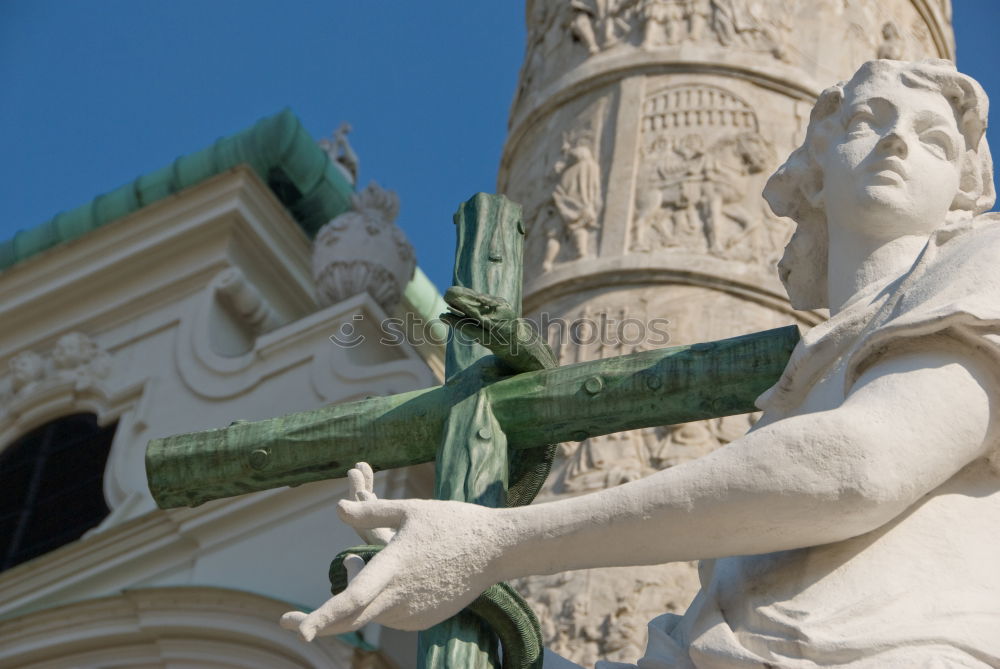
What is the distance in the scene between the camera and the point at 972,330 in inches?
119

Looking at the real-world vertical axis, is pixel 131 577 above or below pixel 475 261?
above

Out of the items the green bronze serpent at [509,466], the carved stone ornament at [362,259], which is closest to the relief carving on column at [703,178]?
the carved stone ornament at [362,259]

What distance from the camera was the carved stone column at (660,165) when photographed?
786 cm

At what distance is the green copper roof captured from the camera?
1370 centimetres

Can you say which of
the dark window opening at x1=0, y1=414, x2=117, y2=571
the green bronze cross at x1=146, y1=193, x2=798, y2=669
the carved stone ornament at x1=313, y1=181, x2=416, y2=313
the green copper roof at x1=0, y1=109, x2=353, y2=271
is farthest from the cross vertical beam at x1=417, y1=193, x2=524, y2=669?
the green copper roof at x1=0, y1=109, x2=353, y2=271

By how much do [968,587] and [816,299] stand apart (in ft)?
2.77

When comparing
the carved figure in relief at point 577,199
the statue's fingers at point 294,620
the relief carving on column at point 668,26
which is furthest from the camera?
the relief carving on column at point 668,26

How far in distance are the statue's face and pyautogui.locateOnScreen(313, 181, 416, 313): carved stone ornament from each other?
7.34 metres

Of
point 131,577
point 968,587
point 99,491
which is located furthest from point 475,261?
point 99,491

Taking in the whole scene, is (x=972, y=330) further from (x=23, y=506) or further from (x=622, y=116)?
(x=23, y=506)

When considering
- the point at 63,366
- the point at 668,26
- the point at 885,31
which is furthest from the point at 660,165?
the point at 63,366

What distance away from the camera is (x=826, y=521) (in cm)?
297

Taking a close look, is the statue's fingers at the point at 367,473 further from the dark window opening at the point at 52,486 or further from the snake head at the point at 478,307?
the dark window opening at the point at 52,486

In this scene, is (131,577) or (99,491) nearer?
(131,577)
